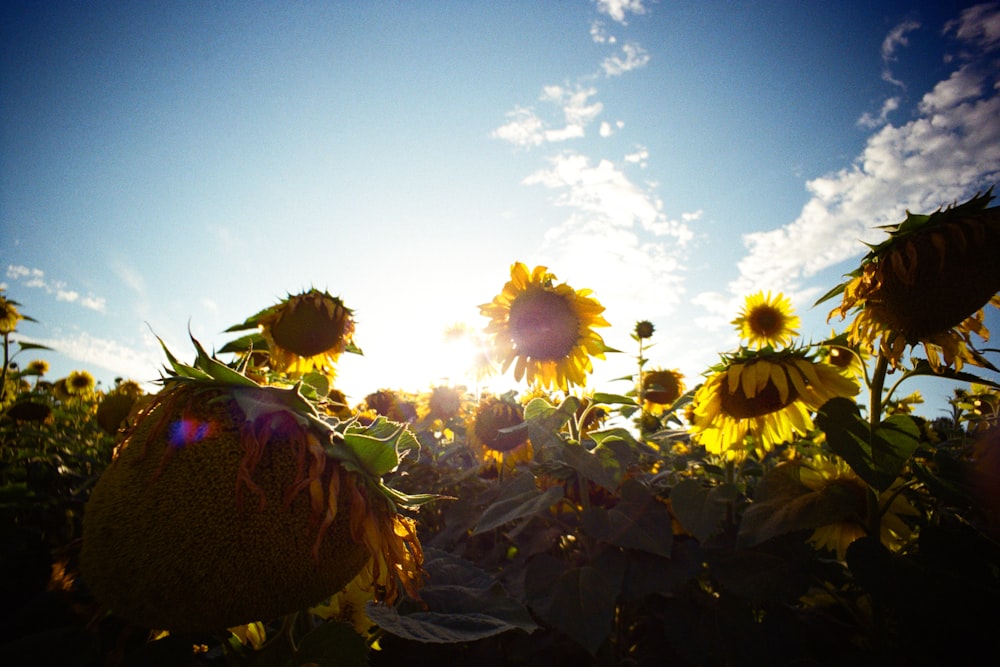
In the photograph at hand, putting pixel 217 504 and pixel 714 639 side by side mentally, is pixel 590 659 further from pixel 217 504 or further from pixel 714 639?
pixel 217 504

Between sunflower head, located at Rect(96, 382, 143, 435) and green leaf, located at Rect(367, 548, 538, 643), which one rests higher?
sunflower head, located at Rect(96, 382, 143, 435)

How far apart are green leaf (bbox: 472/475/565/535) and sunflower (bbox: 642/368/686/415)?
3.78 meters

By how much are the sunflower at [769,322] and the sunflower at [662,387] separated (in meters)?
1.67

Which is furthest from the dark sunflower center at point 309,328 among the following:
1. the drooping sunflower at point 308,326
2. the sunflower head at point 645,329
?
the sunflower head at point 645,329

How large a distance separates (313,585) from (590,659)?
79.9 inches

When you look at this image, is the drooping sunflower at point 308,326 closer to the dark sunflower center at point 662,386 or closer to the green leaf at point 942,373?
the green leaf at point 942,373

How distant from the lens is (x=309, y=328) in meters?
3.32

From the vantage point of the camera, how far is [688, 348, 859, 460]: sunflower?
242 centimetres

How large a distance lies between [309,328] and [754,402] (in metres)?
3.04

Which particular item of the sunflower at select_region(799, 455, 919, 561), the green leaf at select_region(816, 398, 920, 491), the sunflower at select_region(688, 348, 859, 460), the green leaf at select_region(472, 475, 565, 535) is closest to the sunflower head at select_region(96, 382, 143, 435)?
the green leaf at select_region(472, 475, 565, 535)

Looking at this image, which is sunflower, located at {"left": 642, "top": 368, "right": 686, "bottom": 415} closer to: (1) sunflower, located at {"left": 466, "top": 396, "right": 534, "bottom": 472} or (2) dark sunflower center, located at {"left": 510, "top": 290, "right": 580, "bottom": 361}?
(1) sunflower, located at {"left": 466, "top": 396, "right": 534, "bottom": 472}

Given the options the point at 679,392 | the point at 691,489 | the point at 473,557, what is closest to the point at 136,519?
the point at 691,489

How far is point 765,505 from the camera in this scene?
6.79 ft

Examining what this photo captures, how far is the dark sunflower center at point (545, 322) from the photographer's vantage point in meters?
2.94
